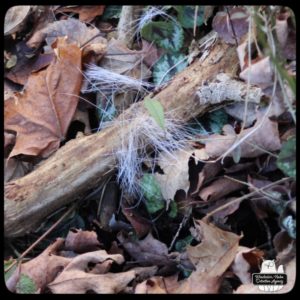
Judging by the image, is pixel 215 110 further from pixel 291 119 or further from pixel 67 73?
pixel 67 73

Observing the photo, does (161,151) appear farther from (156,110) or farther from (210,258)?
(210,258)

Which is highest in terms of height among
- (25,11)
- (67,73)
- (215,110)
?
(25,11)

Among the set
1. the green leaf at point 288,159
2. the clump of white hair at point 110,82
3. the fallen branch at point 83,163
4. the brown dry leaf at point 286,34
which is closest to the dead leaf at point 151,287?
the fallen branch at point 83,163

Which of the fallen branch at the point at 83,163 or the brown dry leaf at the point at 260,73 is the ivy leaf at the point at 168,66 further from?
the brown dry leaf at the point at 260,73

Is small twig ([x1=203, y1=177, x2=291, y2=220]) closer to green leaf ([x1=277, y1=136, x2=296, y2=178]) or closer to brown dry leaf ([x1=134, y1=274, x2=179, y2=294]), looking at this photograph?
green leaf ([x1=277, y1=136, x2=296, y2=178])

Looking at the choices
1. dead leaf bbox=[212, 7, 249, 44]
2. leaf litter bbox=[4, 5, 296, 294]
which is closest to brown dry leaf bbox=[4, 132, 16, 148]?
leaf litter bbox=[4, 5, 296, 294]

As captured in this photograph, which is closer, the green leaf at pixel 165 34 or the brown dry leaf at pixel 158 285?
the brown dry leaf at pixel 158 285
